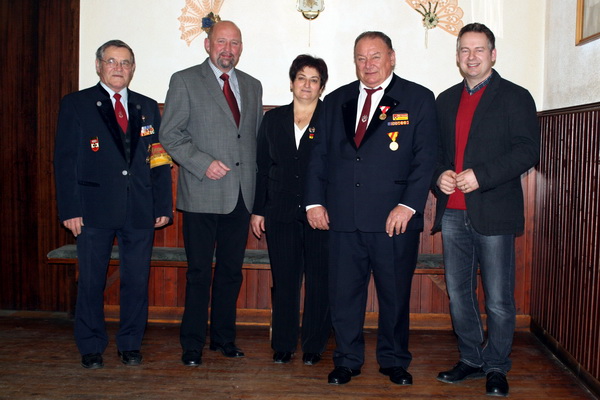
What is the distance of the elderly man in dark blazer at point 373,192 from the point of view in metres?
3.34

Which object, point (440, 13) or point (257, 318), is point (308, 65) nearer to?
point (440, 13)

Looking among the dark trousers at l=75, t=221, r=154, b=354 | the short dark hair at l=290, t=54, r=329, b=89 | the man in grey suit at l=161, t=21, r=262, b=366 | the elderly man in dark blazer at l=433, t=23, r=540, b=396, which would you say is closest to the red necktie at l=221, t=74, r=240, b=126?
the man in grey suit at l=161, t=21, r=262, b=366

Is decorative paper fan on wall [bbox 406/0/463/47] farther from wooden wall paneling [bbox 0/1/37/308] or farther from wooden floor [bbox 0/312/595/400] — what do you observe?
wooden wall paneling [bbox 0/1/37/308]

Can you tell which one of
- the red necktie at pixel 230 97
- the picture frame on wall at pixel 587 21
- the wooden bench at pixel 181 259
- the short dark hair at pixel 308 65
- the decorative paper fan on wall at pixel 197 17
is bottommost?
the wooden bench at pixel 181 259

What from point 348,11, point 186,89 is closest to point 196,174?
point 186,89

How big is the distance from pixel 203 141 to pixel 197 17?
1.40 m

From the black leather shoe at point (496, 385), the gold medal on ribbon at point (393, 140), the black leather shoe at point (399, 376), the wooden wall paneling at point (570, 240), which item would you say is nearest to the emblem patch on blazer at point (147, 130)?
the gold medal on ribbon at point (393, 140)

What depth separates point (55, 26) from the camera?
4.75 meters

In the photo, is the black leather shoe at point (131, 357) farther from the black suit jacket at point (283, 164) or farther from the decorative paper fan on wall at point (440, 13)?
the decorative paper fan on wall at point (440, 13)

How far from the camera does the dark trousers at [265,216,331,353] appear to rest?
12.2 feet

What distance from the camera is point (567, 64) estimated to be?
160 inches

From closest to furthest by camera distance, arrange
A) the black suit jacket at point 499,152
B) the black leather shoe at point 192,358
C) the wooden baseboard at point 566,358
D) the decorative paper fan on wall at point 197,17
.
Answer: the black suit jacket at point 499,152, the wooden baseboard at point 566,358, the black leather shoe at point 192,358, the decorative paper fan on wall at point 197,17

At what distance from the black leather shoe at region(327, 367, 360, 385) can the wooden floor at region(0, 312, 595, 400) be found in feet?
0.12

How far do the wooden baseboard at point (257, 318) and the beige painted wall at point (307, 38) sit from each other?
1.59m
